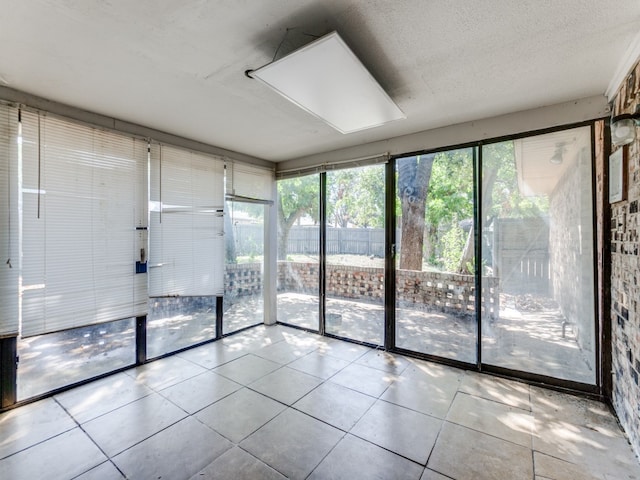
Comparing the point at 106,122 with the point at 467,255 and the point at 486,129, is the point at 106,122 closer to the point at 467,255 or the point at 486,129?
the point at 486,129

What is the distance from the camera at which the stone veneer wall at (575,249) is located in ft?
8.23

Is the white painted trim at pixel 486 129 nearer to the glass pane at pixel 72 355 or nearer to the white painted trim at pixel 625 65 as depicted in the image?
the white painted trim at pixel 625 65

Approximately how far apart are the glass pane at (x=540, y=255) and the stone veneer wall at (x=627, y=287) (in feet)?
0.82

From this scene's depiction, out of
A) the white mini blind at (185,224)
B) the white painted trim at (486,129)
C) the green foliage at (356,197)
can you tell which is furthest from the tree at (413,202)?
the white mini blind at (185,224)

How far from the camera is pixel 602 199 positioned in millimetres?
2400

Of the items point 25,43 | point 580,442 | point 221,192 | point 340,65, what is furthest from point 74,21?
point 580,442

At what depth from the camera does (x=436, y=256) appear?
10.6 feet

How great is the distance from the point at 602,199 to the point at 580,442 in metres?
1.82

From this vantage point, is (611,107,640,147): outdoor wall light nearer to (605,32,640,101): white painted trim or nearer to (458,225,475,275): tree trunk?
(605,32,640,101): white painted trim

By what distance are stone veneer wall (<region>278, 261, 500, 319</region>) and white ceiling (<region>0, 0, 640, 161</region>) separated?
1694 mm

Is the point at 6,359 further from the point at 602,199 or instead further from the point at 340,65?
the point at 602,199

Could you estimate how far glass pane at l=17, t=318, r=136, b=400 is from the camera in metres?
2.47

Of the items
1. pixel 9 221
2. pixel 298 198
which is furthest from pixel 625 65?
pixel 9 221

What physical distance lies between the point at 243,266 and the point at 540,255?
11.3 ft
